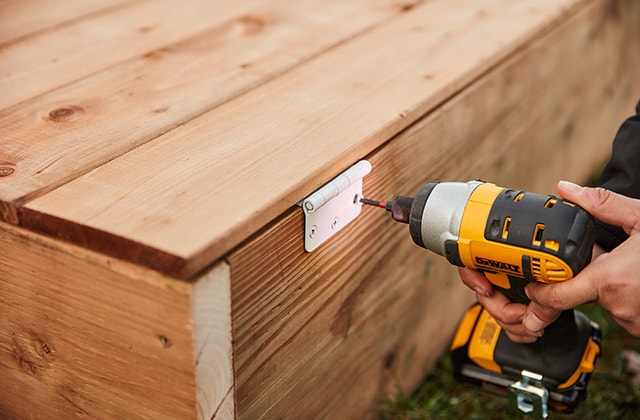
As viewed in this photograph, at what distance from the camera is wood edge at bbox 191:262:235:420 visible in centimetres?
88

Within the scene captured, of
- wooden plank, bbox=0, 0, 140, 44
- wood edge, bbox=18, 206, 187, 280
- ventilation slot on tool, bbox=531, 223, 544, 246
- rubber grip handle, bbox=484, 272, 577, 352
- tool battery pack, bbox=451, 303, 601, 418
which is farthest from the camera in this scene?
wooden plank, bbox=0, 0, 140, 44

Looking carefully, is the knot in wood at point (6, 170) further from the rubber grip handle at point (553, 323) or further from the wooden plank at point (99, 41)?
the rubber grip handle at point (553, 323)

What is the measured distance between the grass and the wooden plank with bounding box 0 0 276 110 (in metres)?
0.83

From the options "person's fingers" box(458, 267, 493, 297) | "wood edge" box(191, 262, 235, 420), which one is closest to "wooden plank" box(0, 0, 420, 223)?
"wood edge" box(191, 262, 235, 420)

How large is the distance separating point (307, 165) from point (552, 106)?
103cm

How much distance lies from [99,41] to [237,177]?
2.06ft

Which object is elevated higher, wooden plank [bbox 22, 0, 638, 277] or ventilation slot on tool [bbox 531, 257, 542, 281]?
wooden plank [bbox 22, 0, 638, 277]

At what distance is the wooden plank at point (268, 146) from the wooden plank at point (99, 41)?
0.30 m

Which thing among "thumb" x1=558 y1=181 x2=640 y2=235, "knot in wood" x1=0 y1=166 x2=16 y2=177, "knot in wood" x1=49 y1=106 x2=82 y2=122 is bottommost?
"thumb" x1=558 y1=181 x2=640 y2=235

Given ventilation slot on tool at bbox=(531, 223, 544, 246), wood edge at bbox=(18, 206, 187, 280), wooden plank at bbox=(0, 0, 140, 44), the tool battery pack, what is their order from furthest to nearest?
wooden plank at bbox=(0, 0, 140, 44) → the tool battery pack → ventilation slot on tool at bbox=(531, 223, 544, 246) → wood edge at bbox=(18, 206, 187, 280)

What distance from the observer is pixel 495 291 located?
1.19 m

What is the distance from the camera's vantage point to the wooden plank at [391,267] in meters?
1.02

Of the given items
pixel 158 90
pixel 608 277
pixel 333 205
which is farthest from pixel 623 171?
pixel 158 90

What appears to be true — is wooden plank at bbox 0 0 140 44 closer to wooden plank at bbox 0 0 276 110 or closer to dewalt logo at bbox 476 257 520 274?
wooden plank at bbox 0 0 276 110
